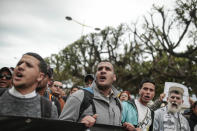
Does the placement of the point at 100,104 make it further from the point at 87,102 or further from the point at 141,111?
the point at 141,111

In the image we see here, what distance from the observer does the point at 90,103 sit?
2207 millimetres

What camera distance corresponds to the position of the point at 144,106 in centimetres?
346

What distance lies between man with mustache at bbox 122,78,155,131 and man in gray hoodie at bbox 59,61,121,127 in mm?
538

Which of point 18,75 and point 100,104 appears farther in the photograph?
point 100,104

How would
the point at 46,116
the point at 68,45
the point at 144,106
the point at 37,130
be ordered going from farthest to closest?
the point at 68,45
the point at 144,106
the point at 46,116
the point at 37,130

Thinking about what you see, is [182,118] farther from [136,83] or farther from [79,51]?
[79,51]

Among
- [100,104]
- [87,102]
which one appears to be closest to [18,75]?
[87,102]

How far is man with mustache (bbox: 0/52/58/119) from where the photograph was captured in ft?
5.47

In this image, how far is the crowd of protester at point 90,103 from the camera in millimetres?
1724

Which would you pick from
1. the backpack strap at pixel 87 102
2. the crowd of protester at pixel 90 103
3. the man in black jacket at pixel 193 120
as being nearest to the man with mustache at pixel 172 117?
the crowd of protester at pixel 90 103

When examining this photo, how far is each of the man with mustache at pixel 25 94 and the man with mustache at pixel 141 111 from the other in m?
1.46

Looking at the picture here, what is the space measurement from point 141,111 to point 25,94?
216 cm

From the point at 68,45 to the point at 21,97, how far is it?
31.8m

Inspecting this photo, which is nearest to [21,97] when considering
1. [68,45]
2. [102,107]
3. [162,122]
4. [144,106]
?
[102,107]
